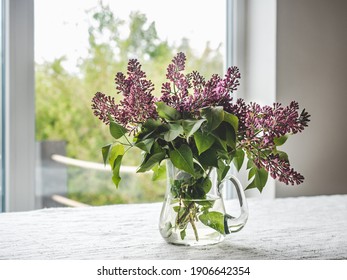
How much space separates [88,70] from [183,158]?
0.94 metres

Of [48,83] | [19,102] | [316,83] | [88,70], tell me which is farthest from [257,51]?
[19,102]

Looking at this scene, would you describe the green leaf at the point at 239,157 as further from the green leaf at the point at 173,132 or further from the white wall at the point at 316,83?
the white wall at the point at 316,83

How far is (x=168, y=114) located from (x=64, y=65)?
91 centimetres

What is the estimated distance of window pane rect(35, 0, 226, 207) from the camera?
170 centimetres

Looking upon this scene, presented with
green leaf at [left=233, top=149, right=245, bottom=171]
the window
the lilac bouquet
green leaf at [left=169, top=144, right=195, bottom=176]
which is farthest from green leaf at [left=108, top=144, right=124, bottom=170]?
the window

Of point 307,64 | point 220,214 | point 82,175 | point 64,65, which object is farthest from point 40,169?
point 307,64

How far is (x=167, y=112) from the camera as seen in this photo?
0.92 metres

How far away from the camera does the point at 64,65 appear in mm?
1728

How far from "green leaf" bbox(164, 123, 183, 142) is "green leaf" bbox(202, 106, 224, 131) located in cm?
5

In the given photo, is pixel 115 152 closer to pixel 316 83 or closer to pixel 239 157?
pixel 239 157

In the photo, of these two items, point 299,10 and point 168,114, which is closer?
point 168,114

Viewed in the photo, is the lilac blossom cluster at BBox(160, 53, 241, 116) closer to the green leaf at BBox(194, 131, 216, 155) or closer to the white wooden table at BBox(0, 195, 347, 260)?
the green leaf at BBox(194, 131, 216, 155)

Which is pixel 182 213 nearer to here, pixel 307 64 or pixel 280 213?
pixel 280 213

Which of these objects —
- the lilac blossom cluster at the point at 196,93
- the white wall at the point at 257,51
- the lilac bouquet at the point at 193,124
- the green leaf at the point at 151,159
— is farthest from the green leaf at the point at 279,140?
the white wall at the point at 257,51
